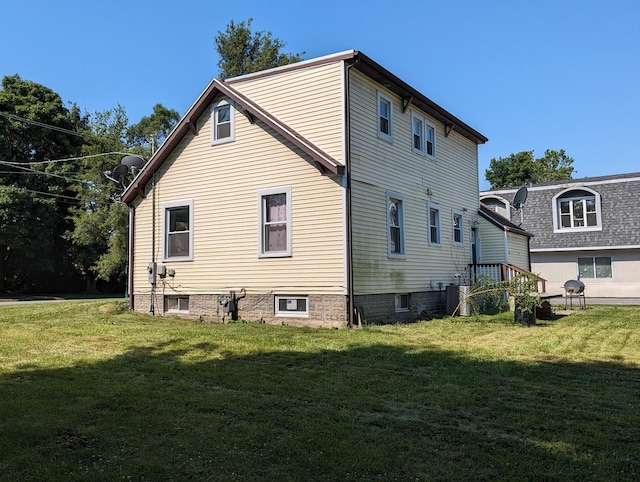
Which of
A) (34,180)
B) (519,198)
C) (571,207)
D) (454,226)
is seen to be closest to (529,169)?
(571,207)

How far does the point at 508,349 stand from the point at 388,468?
5.93 meters

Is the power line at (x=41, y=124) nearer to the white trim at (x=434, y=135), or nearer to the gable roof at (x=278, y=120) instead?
the gable roof at (x=278, y=120)

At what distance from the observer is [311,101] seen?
13.2 meters

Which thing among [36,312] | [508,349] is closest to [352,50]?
[508,349]

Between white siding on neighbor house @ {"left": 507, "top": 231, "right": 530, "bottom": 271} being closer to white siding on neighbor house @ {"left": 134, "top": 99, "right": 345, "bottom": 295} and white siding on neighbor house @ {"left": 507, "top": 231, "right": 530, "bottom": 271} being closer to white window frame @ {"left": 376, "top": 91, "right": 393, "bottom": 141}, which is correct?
white window frame @ {"left": 376, "top": 91, "right": 393, "bottom": 141}

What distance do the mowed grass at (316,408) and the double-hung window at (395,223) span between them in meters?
4.39

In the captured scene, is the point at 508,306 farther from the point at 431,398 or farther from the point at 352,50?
the point at 431,398

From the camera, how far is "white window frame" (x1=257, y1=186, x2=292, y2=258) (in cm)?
1296

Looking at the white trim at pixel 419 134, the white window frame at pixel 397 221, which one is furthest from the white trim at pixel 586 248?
the white window frame at pixel 397 221

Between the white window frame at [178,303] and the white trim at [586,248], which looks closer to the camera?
the white window frame at [178,303]

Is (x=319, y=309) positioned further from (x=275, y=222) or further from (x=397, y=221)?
(x=397, y=221)

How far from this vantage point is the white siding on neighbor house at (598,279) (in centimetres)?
2573

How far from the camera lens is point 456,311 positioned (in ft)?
50.3

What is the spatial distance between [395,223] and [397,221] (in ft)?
0.39
